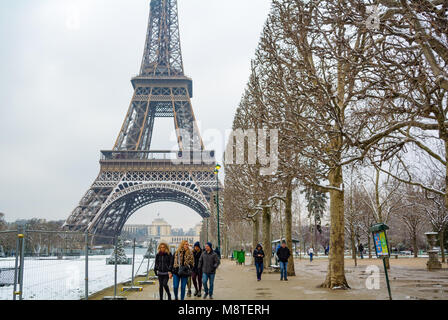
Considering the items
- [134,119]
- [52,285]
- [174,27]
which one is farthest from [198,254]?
[174,27]

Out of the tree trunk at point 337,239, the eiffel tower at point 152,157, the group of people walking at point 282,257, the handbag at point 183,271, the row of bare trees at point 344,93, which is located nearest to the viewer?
the row of bare trees at point 344,93

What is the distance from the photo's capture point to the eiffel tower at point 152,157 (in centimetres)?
5684

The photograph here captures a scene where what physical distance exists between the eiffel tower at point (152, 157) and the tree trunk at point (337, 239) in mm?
38615

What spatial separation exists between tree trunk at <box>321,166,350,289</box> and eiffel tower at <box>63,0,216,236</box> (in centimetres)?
3861

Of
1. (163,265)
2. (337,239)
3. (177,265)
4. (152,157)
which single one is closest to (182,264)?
(177,265)

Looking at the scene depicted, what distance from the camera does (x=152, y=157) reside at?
64.4m

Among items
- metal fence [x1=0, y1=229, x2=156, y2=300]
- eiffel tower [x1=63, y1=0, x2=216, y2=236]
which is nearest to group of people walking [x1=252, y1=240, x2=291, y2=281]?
metal fence [x1=0, y1=229, x2=156, y2=300]

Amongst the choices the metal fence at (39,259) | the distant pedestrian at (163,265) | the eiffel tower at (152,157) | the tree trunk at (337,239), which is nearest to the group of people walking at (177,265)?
the distant pedestrian at (163,265)

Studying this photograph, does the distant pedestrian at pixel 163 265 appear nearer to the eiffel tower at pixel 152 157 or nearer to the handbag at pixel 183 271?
the handbag at pixel 183 271

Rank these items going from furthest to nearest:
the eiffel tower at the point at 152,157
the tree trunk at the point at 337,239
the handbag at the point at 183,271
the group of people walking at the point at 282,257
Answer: the eiffel tower at the point at 152,157, the group of people walking at the point at 282,257, the tree trunk at the point at 337,239, the handbag at the point at 183,271

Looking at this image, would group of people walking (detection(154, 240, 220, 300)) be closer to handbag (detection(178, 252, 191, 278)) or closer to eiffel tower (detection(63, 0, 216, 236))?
handbag (detection(178, 252, 191, 278))

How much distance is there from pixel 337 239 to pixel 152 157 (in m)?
52.6
